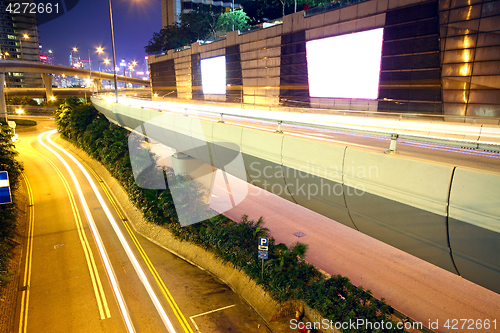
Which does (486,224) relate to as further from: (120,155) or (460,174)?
(120,155)

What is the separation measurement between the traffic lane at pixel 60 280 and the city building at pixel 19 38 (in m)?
124

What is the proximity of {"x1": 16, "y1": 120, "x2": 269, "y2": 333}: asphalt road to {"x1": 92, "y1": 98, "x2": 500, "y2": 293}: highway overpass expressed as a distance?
17.2 feet

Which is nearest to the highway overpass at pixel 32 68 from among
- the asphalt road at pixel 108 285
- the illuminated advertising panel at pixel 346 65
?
the asphalt road at pixel 108 285

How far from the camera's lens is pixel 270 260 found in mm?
11266

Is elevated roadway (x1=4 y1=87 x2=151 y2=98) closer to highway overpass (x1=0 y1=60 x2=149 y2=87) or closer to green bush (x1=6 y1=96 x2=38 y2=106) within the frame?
green bush (x1=6 y1=96 x2=38 y2=106)

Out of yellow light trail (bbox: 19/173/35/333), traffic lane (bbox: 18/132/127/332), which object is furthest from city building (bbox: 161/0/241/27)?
traffic lane (bbox: 18/132/127/332)

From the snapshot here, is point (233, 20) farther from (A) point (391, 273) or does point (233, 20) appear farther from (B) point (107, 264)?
(A) point (391, 273)

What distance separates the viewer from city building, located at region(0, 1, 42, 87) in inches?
4444

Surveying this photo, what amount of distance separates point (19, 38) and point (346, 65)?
146 m

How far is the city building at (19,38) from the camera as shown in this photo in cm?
11288

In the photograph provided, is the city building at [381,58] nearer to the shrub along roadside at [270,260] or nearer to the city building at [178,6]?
the shrub along roadside at [270,260]

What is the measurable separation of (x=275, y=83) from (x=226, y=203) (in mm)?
16195

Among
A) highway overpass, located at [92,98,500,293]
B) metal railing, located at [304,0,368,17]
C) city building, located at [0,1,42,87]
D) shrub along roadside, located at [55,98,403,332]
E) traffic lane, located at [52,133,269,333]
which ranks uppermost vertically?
city building, located at [0,1,42,87]

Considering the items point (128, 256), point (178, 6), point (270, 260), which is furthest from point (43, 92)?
point (270, 260)
